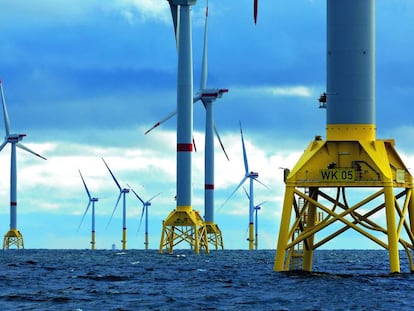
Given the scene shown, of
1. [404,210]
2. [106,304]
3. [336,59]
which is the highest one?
[336,59]

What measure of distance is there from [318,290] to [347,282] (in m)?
5.91

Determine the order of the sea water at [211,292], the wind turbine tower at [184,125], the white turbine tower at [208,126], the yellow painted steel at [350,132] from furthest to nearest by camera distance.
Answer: the white turbine tower at [208,126] → the wind turbine tower at [184,125] → the yellow painted steel at [350,132] → the sea water at [211,292]

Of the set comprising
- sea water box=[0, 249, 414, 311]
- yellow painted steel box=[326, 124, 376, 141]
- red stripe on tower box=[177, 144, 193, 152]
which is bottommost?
sea water box=[0, 249, 414, 311]

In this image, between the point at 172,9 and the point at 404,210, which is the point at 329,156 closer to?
the point at 404,210

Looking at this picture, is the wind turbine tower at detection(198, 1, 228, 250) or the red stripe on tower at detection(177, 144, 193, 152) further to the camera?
the wind turbine tower at detection(198, 1, 228, 250)

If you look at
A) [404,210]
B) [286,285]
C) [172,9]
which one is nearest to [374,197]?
[404,210]

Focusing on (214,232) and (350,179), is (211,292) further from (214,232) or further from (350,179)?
(214,232)

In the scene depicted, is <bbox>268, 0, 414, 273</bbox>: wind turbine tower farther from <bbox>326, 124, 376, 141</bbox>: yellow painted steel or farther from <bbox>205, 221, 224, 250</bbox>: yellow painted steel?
<bbox>205, 221, 224, 250</bbox>: yellow painted steel

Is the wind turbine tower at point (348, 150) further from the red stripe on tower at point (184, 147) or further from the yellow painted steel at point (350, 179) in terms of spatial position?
the red stripe on tower at point (184, 147)

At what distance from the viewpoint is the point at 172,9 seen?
437 feet

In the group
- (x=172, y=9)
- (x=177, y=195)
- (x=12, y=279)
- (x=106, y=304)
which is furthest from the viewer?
(x=172, y=9)

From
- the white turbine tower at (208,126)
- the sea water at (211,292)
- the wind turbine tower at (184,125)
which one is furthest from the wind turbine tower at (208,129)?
the sea water at (211,292)

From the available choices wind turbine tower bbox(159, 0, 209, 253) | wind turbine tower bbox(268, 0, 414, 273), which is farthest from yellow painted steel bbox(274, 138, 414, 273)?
wind turbine tower bbox(159, 0, 209, 253)

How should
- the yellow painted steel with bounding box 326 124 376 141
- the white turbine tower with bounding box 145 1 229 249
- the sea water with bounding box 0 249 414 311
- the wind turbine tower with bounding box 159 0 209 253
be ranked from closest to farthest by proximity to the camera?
the sea water with bounding box 0 249 414 311, the yellow painted steel with bounding box 326 124 376 141, the wind turbine tower with bounding box 159 0 209 253, the white turbine tower with bounding box 145 1 229 249
